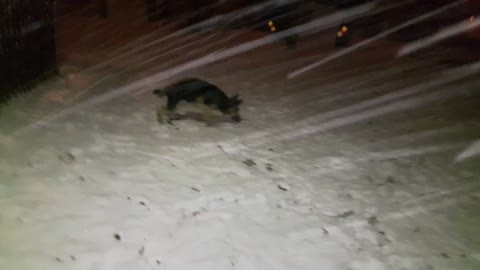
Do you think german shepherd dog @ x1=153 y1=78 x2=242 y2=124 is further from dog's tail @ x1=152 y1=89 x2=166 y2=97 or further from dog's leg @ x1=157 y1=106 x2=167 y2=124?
dog's tail @ x1=152 y1=89 x2=166 y2=97

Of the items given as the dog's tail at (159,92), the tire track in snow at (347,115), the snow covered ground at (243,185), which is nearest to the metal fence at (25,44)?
the snow covered ground at (243,185)

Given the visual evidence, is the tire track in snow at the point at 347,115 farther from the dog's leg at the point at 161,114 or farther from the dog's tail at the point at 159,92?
the dog's tail at the point at 159,92

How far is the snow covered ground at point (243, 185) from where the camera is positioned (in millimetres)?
2842

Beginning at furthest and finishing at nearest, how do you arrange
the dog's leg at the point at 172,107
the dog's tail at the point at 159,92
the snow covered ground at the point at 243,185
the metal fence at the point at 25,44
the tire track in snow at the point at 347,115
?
the dog's tail at the point at 159,92 → the dog's leg at the point at 172,107 → the metal fence at the point at 25,44 → the tire track in snow at the point at 347,115 → the snow covered ground at the point at 243,185

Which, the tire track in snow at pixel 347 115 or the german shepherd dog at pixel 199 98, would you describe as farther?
the german shepherd dog at pixel 199 98

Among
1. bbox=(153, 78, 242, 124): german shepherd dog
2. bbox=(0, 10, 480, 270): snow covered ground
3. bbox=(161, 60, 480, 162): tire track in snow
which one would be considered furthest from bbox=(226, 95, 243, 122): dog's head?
bbox=(161, 60, 480, 162): tire track in snow

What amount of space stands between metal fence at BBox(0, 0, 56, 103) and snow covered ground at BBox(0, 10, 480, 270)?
17 centimetres

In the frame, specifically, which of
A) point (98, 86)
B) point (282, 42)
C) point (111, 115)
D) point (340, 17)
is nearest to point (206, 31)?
point (282, 42)

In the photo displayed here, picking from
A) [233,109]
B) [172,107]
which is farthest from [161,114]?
[233,109]

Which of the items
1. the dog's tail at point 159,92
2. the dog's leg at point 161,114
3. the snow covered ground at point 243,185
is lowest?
the snow covered ground at point 243,185

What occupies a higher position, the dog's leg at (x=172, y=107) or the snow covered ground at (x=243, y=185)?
the dog's leg at (x=172, y=107)

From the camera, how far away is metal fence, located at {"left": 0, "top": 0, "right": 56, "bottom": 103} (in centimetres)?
434

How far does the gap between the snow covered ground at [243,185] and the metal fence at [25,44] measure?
6.6 inches

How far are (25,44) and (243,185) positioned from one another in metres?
2.62
